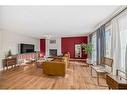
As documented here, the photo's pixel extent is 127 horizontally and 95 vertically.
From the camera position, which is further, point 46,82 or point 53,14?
point 46,82

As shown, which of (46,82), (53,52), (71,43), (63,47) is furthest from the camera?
(53,52)

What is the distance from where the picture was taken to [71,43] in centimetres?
1290

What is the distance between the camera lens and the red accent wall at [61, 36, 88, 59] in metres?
12.6

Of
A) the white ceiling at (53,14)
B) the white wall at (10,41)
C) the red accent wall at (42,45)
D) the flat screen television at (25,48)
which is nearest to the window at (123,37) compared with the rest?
the white ceiling at (53,14)

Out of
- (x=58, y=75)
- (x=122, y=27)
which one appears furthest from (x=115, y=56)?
(x=58, y=75)

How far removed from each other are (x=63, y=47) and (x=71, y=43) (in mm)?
874

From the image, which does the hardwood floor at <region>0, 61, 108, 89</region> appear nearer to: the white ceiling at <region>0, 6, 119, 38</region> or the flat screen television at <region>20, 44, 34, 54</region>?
→ the white ceiling at <region>0, 6, 119, 38</region>

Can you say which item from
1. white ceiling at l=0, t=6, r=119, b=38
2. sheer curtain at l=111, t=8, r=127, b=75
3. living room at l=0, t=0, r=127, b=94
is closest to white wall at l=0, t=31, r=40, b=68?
living room at l=0, t=0, r=127, b=94

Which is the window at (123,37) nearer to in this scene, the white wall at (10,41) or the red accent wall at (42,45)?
the white wall at (10,41)

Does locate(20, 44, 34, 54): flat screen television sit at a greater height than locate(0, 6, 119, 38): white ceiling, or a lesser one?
lesser

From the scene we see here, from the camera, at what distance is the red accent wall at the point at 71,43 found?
41.4ft

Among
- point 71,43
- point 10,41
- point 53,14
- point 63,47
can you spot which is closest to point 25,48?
point 10,41

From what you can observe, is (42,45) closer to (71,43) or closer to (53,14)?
(71,43)
